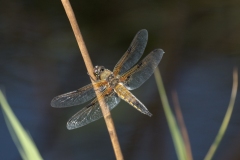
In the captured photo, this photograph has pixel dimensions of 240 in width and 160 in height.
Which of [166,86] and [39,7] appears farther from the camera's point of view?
[39,7]

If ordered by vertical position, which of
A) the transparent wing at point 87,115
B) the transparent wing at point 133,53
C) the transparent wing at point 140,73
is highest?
the transparent wing at point 133,53

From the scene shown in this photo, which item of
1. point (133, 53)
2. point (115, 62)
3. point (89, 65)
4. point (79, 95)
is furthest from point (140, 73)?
point (115, 62)

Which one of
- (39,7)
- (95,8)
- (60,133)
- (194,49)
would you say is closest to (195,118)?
(194,49)

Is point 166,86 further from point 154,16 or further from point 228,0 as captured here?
point 228,0

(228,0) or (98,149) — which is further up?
(228,0)

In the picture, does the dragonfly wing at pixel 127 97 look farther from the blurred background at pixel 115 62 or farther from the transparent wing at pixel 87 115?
the blurred background at pixel 115 62

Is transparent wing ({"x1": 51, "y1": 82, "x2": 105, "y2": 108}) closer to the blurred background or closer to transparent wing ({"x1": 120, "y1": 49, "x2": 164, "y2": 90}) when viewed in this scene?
transparent wing ({"x1": 120, "y1": 49, "x2": 164, "y2": 90})

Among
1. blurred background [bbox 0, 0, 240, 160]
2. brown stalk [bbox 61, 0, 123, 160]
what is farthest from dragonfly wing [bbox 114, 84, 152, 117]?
blurred background [bbox 0, 0, 240, 160]

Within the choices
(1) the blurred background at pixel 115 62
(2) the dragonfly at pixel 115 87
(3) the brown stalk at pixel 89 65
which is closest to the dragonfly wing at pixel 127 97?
(2) the dragonfly at pixel 115 87
